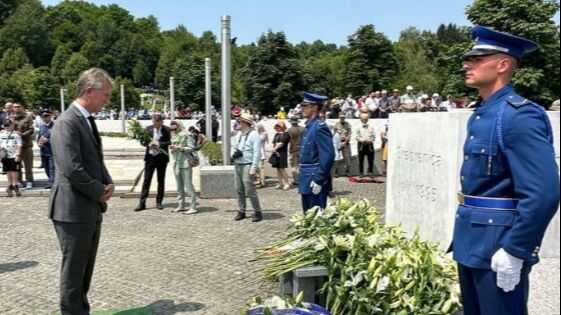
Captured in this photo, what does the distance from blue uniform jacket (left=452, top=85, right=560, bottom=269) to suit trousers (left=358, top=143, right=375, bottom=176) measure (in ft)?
40.7

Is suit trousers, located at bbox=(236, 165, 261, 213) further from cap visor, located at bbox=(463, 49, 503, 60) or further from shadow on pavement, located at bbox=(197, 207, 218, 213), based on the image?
cap visor, located at bbox=(463, 49, 503, 60)

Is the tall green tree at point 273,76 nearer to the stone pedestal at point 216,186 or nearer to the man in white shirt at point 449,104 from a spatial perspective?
the man in white shirt at point 449,104

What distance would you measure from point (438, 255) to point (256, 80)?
40584 mm

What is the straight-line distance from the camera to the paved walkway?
5.50 m

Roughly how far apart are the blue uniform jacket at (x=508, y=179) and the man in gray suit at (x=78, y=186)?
104 inches

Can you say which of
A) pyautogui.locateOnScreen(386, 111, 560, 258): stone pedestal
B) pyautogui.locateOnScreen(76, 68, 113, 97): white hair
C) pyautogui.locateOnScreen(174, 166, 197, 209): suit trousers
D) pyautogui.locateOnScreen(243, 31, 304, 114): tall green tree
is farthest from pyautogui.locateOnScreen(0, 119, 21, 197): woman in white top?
pyautogui.locateOnScreen(243, 31, 304, 114): tall green tree

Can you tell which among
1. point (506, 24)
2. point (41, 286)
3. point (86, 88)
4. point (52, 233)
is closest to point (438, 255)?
point (86, 88)

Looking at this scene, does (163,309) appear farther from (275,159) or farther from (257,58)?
(257,58)

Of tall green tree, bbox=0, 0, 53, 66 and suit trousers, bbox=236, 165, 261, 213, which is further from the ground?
tall green tree, bbox=0, 0, 53, 66

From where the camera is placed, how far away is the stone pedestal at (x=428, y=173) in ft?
16.6

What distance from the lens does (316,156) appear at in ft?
22.7

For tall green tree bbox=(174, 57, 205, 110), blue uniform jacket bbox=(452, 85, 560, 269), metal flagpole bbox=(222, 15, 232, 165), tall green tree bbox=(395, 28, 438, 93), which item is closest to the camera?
blue uniform jacket bbox=(452, 85, 560, 269)

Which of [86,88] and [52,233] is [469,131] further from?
[52,233]

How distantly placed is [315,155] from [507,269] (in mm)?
4261
